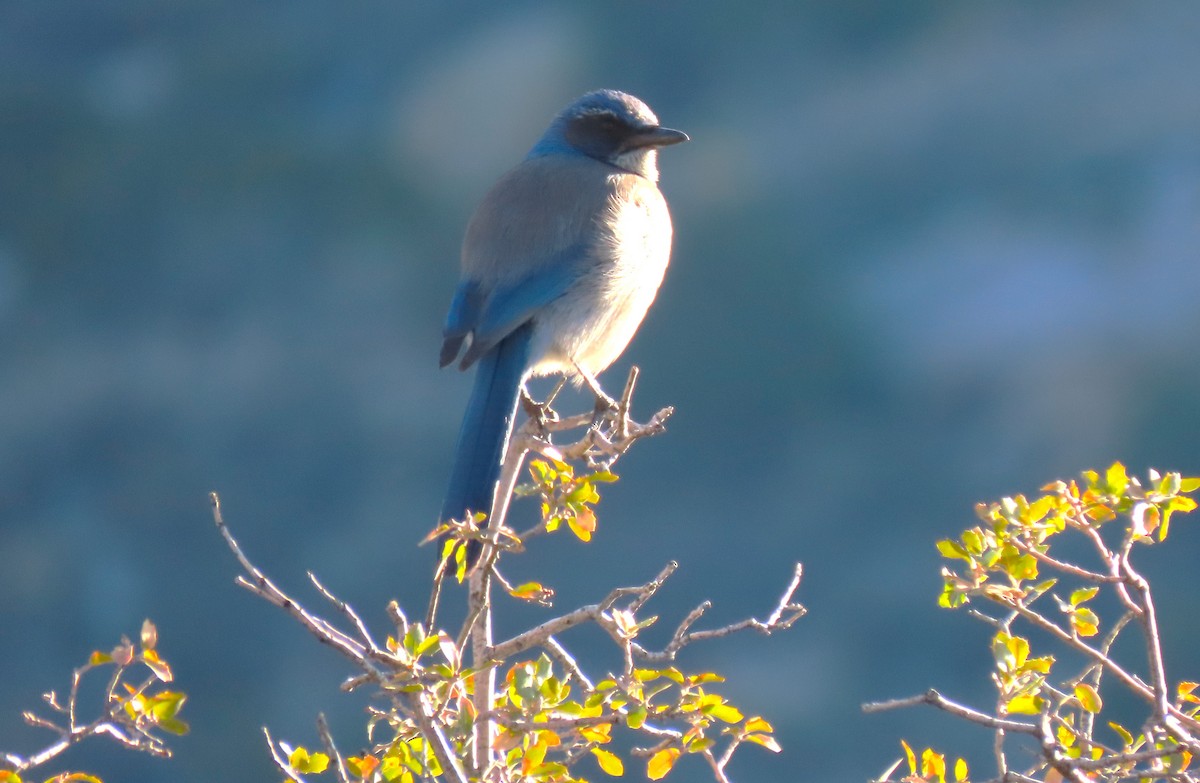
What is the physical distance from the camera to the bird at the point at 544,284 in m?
3.37

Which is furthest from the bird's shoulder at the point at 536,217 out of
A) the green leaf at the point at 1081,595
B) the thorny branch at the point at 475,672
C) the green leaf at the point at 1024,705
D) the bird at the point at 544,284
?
the green leaf at the point at 1024,705

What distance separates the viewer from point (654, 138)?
441 cm

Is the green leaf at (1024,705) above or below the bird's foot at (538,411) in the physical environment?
below

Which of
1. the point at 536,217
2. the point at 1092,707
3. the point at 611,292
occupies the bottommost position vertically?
the point at 1092,707

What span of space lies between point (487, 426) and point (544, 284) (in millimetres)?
530

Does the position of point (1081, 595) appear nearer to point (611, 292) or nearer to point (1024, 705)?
point (1024, 705)

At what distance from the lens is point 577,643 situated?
5941 millimetres

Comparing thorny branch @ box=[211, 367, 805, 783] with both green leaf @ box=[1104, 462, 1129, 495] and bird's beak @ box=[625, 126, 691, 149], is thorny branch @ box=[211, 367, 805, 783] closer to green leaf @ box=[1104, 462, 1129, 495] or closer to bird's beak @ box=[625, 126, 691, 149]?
green leaf @ box=[1104, 462, 1129, 495]

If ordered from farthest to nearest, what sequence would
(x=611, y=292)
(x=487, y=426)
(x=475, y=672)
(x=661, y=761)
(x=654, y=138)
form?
(x=654, y=138) < (x=611, y=292) < (x=487, y=426) < (x=661, y=761) < (x=475, y=672)

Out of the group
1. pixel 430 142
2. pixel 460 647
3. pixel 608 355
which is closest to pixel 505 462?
pixel 608 355

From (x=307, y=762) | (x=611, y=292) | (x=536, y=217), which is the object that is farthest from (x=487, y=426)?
(x=307, y=762)

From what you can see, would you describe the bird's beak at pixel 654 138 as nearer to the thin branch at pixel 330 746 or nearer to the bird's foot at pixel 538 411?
the bird's foot at pixel 538 411

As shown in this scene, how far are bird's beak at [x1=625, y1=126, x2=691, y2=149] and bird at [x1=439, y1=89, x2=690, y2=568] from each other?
62mm

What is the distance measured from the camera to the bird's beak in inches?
172
